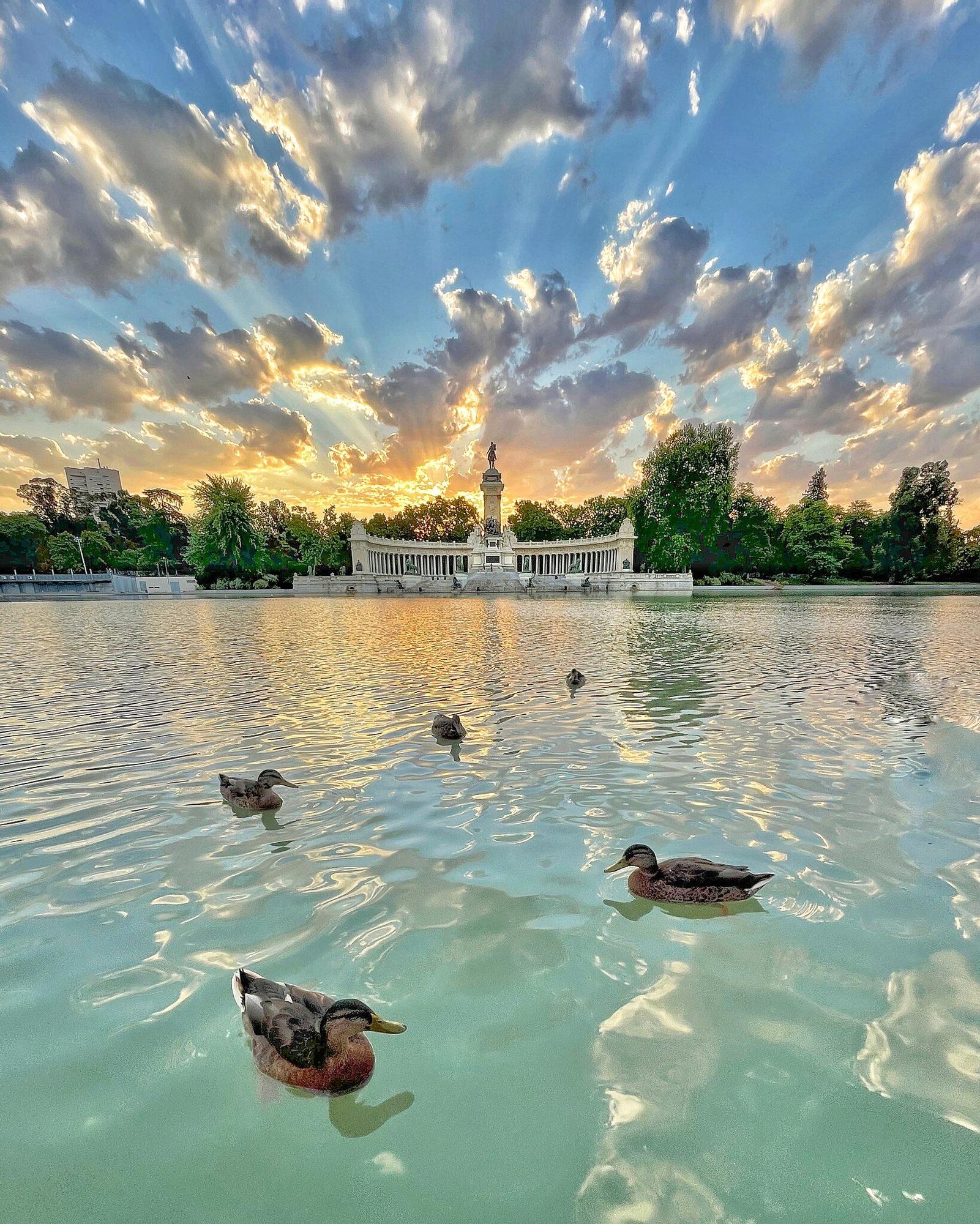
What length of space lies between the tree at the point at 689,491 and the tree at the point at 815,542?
950cm

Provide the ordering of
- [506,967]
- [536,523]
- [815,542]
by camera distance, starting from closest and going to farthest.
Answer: [506,967] < [815,542] < [536,523]

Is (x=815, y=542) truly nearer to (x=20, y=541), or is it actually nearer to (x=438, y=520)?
(x=438, y=520)

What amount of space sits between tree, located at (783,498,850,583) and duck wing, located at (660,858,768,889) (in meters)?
73.5

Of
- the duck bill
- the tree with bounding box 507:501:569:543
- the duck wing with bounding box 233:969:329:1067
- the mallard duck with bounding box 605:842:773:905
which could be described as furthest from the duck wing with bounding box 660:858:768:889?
the tree with bounding box 507:501:569:543

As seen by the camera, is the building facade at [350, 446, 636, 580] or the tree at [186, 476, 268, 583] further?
the building facade at [350, 446, 636, 580]

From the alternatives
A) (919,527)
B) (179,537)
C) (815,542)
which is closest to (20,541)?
(179,537)

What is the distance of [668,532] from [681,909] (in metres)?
65.0

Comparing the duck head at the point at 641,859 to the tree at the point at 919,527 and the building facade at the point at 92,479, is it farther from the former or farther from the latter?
the building facade at the point at 92,479

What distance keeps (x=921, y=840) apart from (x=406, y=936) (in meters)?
4.34

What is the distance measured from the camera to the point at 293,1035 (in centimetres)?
227

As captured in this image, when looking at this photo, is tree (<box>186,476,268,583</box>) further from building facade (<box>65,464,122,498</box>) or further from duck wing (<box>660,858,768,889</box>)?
building facade (<box>65,464,122,498</box>)

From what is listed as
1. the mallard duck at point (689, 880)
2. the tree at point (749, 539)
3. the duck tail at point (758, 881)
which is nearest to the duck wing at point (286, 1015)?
the mallard duck at point (689, 880)

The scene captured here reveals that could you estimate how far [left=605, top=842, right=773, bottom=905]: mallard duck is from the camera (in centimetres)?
342

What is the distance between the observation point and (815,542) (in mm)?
65562
